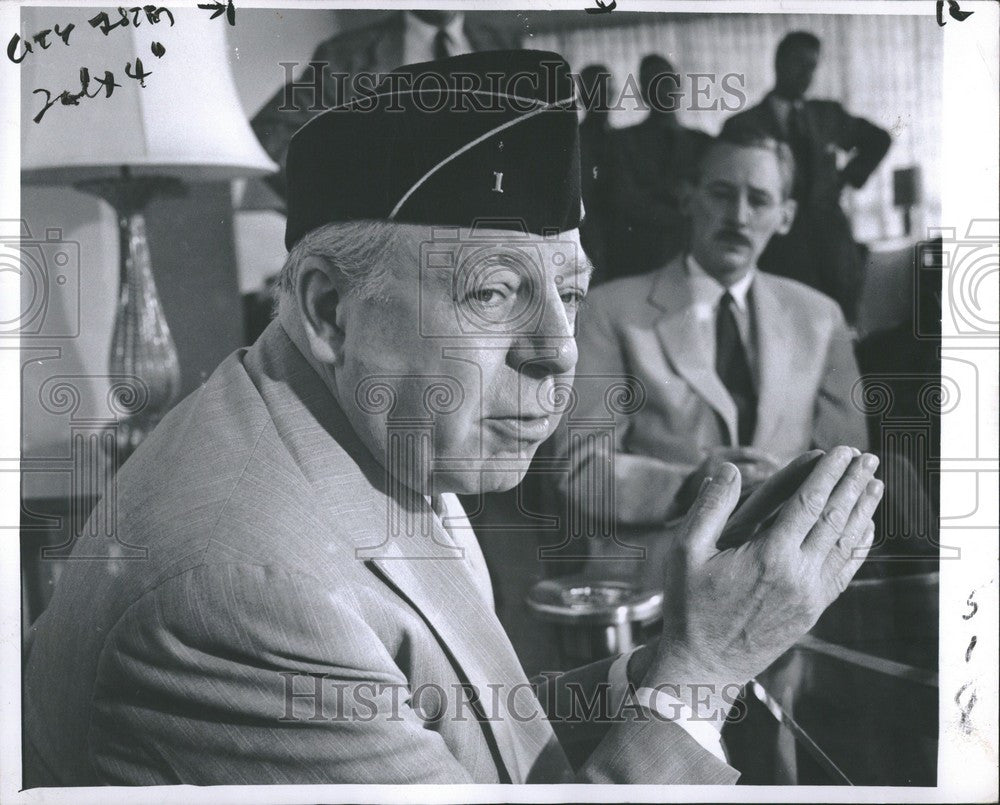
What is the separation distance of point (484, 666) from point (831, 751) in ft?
2.05

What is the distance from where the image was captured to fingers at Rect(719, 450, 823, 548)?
145 cm

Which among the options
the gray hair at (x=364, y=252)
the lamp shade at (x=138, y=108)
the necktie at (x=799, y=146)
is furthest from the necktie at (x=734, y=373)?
the lamp shade at (x=138, y=108)

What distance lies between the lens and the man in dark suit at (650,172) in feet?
4.91

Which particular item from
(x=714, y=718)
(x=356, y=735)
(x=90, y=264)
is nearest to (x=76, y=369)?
(x=90, y=264)

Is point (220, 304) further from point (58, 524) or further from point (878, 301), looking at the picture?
point (878, 301)

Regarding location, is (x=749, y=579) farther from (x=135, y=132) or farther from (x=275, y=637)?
(x=135, y=132)

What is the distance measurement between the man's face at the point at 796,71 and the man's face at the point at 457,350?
1.41ft

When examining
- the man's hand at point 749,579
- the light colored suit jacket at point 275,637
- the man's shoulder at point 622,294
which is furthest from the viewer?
the man's shoulder at point 622,294

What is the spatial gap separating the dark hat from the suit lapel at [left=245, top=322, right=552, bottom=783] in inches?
9.8

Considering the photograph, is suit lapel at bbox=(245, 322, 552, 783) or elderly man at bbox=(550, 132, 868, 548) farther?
elderly man at bbox=(550, 132, 868, 548)

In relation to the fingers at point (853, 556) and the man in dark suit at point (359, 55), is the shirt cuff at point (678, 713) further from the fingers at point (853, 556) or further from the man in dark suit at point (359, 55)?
the man in dark suit at point (359, 55)

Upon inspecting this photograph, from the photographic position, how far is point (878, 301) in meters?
1.55

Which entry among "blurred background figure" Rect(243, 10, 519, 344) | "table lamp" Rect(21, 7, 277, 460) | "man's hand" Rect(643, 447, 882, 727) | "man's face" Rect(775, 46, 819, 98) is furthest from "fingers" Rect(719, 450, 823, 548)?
"table lamp" Rect(21, 7, 277, 460)

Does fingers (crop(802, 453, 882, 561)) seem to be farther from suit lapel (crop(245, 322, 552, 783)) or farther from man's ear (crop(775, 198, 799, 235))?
suit lapel (crop(245, 322, 552, 783))
